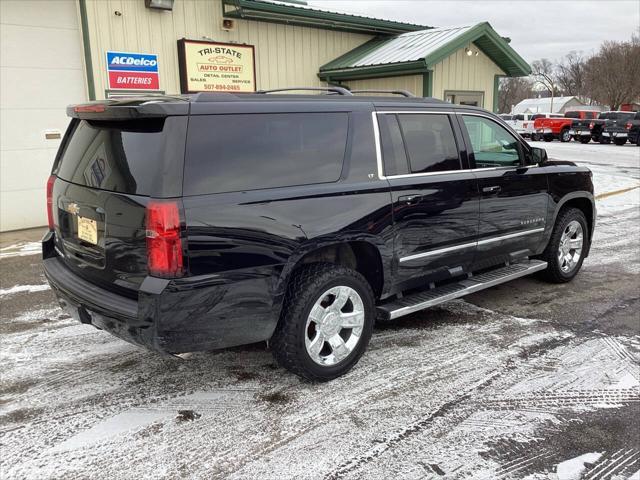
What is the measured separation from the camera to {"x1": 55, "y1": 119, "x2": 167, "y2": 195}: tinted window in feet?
10.2

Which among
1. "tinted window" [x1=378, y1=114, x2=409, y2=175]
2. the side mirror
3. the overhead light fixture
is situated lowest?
the side mirror

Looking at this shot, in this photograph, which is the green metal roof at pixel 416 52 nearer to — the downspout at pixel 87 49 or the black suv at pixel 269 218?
the downspout at pixel 87 49

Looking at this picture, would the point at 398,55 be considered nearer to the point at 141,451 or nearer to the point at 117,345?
the point at 117,345

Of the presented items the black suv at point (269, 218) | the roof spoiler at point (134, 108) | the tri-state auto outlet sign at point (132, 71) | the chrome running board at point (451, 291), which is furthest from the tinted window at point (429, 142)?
the tri-state auto outlet sign at point (132, 71)

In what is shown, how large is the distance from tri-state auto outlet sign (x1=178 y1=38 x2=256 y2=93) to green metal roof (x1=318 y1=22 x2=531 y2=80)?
1.79 m

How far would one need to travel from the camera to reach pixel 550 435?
323cm

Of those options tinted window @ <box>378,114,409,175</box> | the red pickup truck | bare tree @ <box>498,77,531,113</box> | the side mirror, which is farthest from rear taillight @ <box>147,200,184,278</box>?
bare tree @ <box>498,77,531,113</box>

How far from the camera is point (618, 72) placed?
5562 centimetres

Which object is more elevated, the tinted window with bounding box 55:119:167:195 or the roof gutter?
the roof gutter

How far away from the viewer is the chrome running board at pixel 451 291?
13.7ft

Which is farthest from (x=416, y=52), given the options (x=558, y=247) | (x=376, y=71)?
(x=558, y=247)

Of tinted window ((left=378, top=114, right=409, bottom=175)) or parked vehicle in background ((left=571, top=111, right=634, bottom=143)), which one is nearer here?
tinted window ((left=378, top=114, right=409, bottom=175))

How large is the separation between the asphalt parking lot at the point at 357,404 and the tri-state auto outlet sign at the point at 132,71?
15.9ft

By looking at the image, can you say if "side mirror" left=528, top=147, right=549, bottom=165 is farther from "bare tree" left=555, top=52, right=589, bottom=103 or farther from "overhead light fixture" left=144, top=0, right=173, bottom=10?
"bare tree" left=555, top=52, right=589, bottom=103
